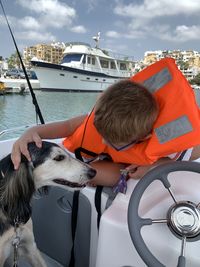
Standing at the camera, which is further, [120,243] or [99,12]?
[99,12]

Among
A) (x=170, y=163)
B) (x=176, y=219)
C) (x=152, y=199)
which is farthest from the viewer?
(x=152, y=199)

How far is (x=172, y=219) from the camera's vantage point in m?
1.41

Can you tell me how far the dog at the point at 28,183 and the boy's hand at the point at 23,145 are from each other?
0.10 ft

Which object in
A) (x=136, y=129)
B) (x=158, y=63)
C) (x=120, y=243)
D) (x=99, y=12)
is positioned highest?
(x=99, y=12)

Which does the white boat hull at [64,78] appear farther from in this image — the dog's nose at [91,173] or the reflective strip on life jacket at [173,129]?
the reflective strip on life jacket at [173,129]

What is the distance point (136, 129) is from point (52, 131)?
689mm

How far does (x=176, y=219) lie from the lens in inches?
54.7

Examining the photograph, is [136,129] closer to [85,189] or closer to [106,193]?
[106,193]

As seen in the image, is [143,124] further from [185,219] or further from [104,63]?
[104,63]

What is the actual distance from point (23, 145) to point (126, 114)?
666mm

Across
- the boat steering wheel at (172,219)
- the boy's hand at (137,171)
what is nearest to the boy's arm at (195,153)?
the boy's hand at (137,171)

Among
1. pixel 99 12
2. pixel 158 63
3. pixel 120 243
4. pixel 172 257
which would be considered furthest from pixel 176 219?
pixel 99 12

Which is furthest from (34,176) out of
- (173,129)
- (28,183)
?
(173,129)

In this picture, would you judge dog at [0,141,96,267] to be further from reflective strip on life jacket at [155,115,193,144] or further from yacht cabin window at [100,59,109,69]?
yacht cabin window at [100,59,109,69]
